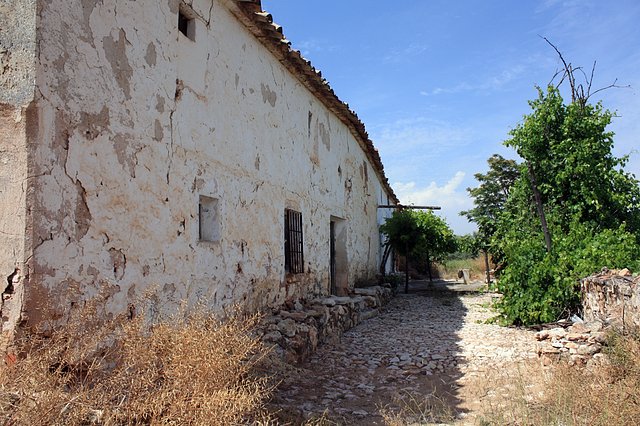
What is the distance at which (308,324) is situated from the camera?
643cm

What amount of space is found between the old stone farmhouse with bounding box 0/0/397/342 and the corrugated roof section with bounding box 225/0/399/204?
0.09 ft

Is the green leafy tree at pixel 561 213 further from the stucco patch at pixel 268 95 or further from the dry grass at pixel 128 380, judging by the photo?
the dry grass at pixel 128 380

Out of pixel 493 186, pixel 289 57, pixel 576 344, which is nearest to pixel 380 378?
pixel 576 344

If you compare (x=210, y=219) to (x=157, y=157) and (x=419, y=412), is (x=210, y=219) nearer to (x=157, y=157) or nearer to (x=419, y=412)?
(x=157, y=157)

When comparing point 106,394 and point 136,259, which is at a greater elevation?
point 136,259

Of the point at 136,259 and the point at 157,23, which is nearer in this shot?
the point at 136,259

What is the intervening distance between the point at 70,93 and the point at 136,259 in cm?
139

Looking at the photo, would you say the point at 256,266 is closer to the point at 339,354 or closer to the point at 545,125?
the point at 339,354

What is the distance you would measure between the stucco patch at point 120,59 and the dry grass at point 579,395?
3828mm

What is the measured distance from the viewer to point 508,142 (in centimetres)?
1012

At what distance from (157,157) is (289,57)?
3.48 metres

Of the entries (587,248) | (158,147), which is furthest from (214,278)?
(587,248)

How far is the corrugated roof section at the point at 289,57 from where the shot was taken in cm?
579

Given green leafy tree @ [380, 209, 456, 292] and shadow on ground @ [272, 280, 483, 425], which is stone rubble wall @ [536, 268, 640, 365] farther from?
green leafy tree @ [380, 209, 456, 292]
